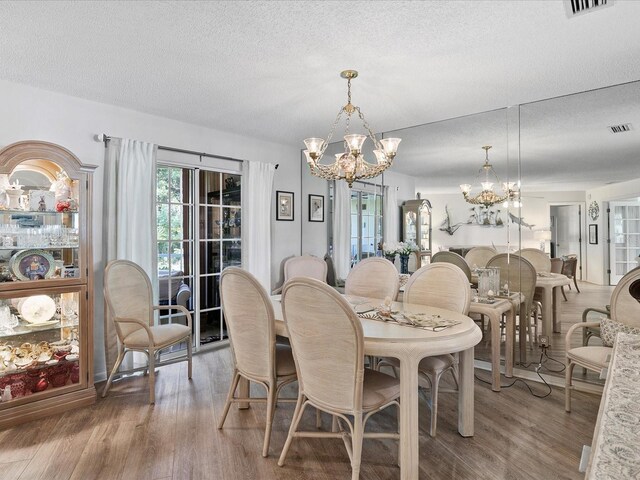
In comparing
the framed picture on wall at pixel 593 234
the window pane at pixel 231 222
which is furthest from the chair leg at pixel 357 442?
the window pane at pixel 231 222

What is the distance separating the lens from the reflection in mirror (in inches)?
121

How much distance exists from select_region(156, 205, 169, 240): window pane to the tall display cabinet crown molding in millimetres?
976

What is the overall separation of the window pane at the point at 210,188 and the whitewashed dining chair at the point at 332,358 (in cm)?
262

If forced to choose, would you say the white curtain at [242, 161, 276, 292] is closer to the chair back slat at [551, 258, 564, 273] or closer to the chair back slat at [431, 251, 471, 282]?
the chair back slat at [431, 251, 471, 282]

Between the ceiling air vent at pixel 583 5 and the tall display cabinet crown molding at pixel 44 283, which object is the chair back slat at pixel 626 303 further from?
the tall display cabinet crown molding at pixel 44 283

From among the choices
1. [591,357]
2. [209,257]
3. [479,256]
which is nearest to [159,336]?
[209,257]

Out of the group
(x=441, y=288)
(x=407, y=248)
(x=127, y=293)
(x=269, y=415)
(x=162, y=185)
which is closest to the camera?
(x=269, y=415)

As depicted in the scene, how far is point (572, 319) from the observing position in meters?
3.19

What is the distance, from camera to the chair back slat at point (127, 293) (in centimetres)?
317

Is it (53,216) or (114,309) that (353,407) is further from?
(53,216)

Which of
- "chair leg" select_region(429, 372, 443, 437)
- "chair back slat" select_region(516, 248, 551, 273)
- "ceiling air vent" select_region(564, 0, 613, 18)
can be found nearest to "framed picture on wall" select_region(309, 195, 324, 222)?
"chair back slat" select_region(516, 248, 551, 273)

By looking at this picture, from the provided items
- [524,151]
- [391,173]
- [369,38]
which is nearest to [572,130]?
[524,151]

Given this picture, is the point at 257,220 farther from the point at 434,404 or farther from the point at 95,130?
the point at 434,404

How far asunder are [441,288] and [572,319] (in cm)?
128
